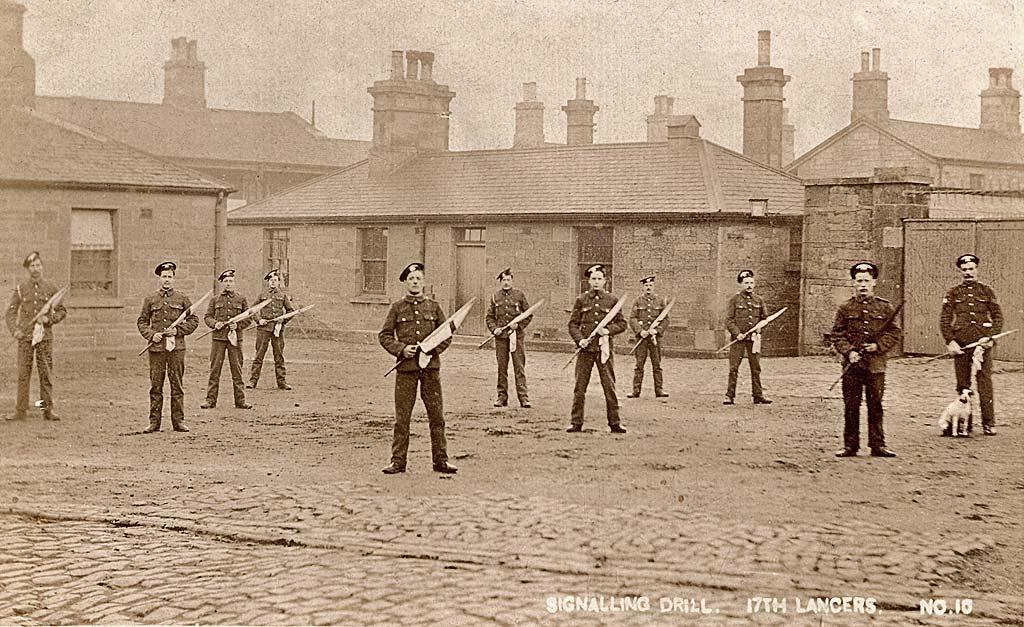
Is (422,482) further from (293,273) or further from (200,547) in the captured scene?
(293,273)

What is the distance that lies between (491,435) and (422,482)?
1938 millimetres

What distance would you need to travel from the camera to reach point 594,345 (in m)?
9.37

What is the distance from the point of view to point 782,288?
49.9 feet

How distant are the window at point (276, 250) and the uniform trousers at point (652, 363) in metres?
7.16

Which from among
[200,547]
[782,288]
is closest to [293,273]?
[782,288]

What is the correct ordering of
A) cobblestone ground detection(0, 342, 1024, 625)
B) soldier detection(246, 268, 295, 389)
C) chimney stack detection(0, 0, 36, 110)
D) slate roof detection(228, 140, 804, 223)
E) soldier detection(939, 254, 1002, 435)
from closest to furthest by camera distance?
cobblestone ground detection(0, 342, 1024, 625) < soldier detection(939, 254, 1002, 435) < chimney stack detection(0, 0, 36, 110) < soldier detection(246, 268, 295, 389) < slate roof detection(228, 140, 804, 223)

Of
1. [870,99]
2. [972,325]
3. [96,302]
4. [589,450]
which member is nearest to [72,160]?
[96,302]

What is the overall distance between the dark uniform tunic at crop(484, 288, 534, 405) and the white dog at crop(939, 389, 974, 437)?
4.19m

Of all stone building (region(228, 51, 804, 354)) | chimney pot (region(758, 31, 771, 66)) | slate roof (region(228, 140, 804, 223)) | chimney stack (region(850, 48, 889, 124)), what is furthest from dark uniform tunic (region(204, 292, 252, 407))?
chimney stack (region(850, 48, 889, 124))

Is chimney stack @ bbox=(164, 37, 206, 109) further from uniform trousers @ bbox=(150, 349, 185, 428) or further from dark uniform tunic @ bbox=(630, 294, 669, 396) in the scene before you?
dark uniform tunic @ bbox=(630, 294, 669, 396)

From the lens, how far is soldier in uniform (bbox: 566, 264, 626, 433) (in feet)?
30.7

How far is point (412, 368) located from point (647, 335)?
208 inches

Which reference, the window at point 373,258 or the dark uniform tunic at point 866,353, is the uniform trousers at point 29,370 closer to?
the window at point 373,258

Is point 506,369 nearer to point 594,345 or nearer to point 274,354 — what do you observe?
point 594,345
